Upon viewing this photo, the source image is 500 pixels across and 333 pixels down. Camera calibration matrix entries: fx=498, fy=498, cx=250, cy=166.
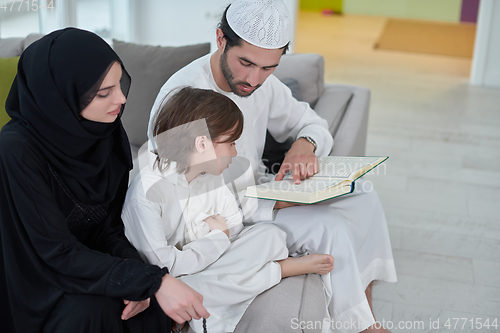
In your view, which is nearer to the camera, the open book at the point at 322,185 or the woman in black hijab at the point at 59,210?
the woman in black hijab at the point at 59,210

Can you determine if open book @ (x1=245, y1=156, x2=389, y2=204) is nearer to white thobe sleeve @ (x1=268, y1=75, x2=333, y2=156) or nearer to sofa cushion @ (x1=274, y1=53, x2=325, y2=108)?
white thobe sleeve @ (x1=268, y1=75, x2=333, y2=156)

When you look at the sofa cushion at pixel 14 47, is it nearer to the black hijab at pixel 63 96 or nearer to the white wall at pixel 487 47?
the black hijab at pixel 63 96

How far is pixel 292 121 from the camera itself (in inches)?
75.2

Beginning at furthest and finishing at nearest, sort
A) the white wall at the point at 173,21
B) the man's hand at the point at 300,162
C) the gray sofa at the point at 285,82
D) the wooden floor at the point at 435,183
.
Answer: the white wall at the point at 173,21
the gray sofa at the point at 285,82
the wooden floor at the point at 435,183
the man's hand at the point at 300,162

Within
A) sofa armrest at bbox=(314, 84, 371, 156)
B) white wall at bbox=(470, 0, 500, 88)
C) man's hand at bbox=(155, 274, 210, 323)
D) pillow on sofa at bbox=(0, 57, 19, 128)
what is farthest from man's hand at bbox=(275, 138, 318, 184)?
white wall at bbox=(470, 0, 500, 88)

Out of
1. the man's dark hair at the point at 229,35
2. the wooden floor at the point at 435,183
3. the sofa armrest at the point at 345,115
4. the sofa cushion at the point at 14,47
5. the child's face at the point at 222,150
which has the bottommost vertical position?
the wooden floor at the point at 435,183

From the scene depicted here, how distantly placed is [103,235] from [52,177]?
0.78 feet

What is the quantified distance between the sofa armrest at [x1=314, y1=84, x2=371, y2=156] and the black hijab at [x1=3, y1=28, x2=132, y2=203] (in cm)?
99

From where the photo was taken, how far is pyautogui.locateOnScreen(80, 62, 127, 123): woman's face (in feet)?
3.92

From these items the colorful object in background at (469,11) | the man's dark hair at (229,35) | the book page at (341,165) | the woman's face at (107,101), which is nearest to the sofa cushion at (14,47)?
the man's dark hair at (229,35)

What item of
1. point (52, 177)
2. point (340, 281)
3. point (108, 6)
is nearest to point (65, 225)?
point (52, 177)

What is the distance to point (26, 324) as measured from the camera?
1200 mm

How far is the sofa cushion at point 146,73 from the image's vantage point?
2117mm

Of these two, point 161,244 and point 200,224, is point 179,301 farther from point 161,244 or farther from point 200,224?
Answer: point 200,224
